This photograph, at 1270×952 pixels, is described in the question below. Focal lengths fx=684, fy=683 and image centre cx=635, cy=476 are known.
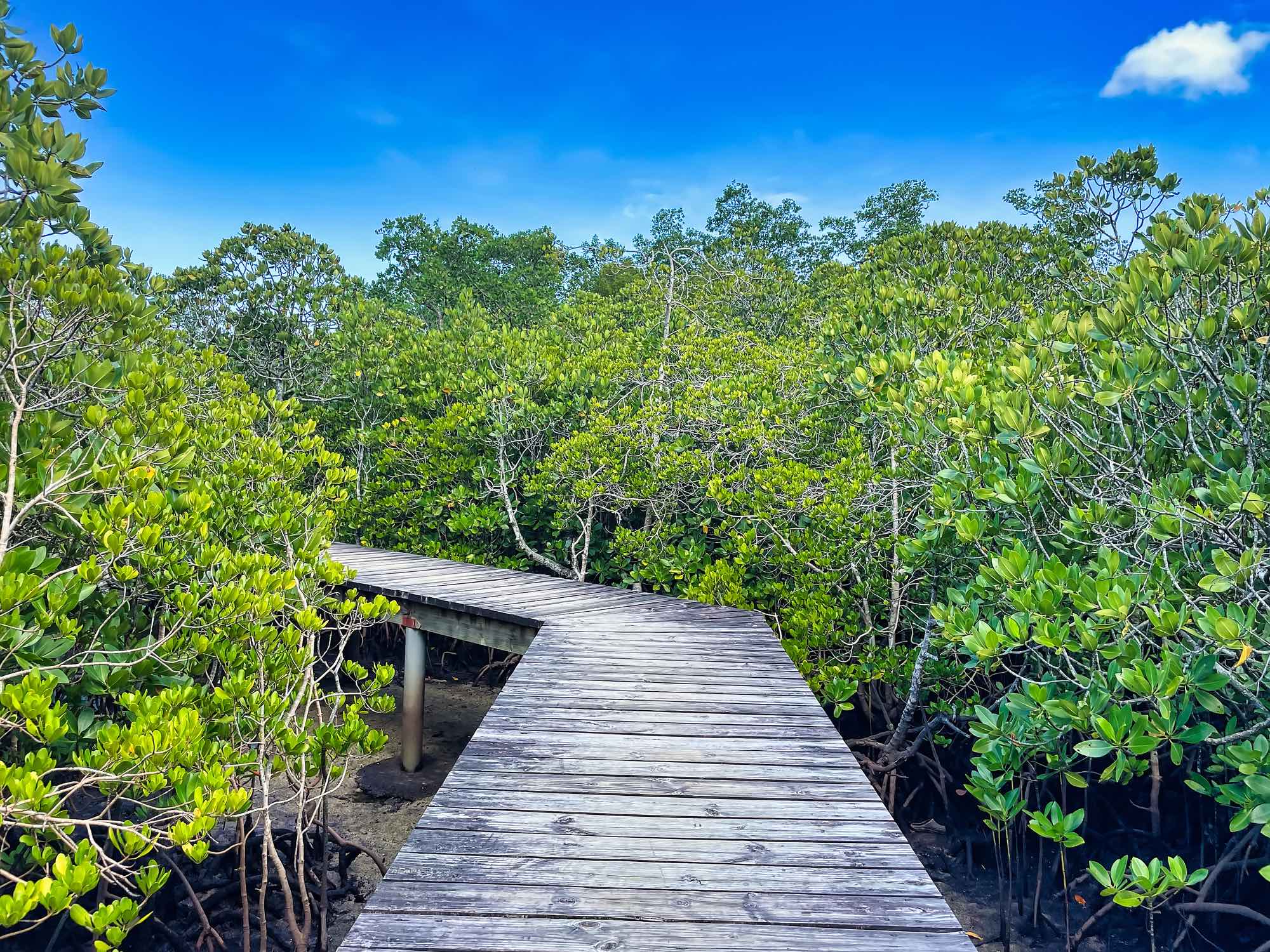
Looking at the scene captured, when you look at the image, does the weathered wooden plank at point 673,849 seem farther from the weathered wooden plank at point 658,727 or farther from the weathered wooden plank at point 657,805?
the weathered wooden plank at point 658,727

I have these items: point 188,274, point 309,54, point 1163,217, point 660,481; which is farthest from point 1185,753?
point 309,54

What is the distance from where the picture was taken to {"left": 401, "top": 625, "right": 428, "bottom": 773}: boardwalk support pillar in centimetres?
558

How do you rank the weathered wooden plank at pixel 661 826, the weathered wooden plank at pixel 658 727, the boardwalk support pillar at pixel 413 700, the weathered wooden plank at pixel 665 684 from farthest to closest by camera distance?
the boardwalk support pillar at pixel 413 700 → the weathered wooden plank at pixel 665 684 → the weathered wooden plank at pixel 658 727 → the weathered wooden plank at pixel 661 826

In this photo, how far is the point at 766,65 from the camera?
21203 mm

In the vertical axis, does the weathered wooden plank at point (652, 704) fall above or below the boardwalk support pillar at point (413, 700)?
above

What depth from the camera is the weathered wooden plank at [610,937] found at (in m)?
1.54

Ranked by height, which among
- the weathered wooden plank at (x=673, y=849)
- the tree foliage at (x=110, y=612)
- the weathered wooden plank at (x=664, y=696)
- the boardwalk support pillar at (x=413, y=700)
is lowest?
the boardwalk support pillar at (x=413, y=700)

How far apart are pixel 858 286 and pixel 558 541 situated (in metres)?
3.89

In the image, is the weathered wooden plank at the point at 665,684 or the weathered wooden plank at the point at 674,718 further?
the weathered wooden plank at the point at 665,684

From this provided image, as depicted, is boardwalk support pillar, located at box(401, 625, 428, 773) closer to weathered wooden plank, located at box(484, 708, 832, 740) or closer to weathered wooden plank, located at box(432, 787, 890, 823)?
weathered wooden plank, located at box(484, 708, 832, 740)

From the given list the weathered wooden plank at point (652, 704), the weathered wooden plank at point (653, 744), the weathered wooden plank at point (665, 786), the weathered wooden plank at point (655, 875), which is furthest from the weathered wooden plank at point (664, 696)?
the weathered wooden plank at point (655, 875)

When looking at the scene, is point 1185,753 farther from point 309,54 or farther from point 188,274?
point 309,54

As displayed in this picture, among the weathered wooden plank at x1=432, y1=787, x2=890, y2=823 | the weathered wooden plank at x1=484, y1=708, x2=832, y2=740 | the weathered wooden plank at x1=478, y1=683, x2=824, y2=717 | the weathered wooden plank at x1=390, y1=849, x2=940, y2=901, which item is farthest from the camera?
the weathered wooden plank at x1=478, y1=683, x2=824, y2=717

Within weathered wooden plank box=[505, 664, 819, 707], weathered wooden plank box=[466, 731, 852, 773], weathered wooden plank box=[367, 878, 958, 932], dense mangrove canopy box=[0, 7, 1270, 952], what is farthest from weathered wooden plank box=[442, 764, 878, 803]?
weathered wooden plank box=[505, 664, 819, 707]
